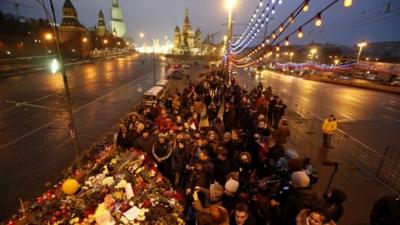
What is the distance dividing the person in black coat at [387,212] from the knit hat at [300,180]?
5.49ft

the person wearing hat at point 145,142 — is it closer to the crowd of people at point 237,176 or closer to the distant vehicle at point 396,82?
the crowd of people at point 237,176

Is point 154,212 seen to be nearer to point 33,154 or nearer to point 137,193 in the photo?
point 137,193

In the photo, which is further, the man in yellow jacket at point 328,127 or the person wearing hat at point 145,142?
the man in yellow jacket at point 328,127

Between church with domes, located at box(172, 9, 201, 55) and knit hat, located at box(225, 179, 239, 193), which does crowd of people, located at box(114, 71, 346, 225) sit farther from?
church with domes, located at box(172, 9, 201, 55)

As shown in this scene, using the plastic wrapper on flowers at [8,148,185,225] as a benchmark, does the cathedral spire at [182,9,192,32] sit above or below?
above

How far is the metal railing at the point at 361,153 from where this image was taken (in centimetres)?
848

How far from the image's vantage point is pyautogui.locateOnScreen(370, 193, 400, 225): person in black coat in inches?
172

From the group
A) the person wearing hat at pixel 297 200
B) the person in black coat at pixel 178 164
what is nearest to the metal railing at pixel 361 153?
the person wearing hat at pixel 297 200

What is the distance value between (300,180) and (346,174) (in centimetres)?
554

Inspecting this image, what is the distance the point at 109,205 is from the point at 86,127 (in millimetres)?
11711

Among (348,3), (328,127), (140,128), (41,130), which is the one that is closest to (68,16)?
(41,130)

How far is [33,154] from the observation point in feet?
35.5

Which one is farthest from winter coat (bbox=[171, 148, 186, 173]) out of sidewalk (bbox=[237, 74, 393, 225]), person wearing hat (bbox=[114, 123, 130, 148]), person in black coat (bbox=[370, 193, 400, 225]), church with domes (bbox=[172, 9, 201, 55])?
church with domes (bbox=[172, 9, 201, 55])

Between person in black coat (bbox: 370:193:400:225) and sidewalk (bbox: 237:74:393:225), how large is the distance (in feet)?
4.38
